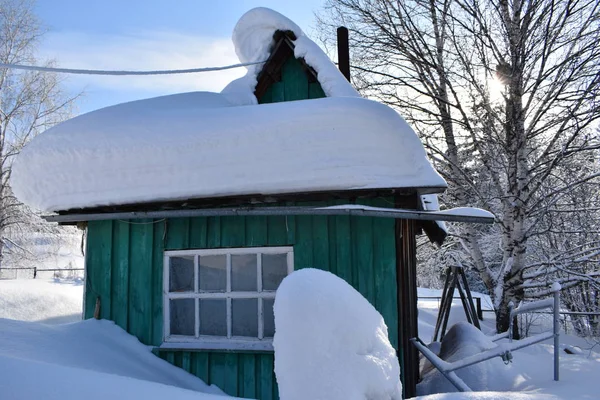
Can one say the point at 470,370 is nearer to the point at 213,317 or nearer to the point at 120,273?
the point at 213,317

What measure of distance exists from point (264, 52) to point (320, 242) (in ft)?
11.2

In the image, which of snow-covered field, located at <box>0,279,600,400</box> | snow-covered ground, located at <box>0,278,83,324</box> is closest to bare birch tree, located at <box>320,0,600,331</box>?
snow-covered field, located at <box>0,279,600,400</box>

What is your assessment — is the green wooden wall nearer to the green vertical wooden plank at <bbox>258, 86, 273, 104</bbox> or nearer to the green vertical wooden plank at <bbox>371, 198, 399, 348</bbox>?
the green vertical wooden plank at <bbox>371, 198, 399, 348</bbox>

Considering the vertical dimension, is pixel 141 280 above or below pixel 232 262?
below

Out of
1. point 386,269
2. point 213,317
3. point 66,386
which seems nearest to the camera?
point 66,386

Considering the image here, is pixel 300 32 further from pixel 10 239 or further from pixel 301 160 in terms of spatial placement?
pixel 10 239

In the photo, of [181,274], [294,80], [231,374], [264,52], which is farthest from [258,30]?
[231,374]

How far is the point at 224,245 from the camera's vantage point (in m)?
5.02

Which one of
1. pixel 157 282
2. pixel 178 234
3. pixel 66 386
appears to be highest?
pixel 178 234

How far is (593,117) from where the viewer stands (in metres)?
9.08

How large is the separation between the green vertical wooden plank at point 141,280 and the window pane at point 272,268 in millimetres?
1365

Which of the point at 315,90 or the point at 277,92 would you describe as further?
the point at 277,92

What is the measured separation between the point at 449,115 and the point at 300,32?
6232mm

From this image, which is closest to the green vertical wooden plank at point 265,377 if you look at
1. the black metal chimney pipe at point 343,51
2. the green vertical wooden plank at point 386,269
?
the green vertical wooden plank at point 386,269
